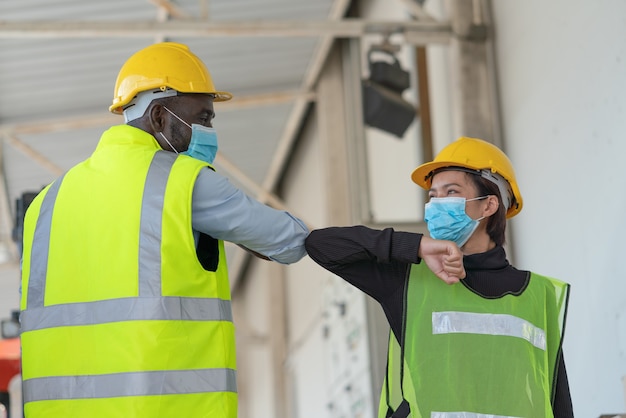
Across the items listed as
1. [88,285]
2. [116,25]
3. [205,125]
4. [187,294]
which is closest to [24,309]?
[88,285]

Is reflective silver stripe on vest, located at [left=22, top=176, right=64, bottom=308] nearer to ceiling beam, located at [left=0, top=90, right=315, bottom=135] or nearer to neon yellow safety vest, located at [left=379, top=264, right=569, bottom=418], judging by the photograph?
neon yellow safety vest, located at [left=379, top=264, right=569, bottom=418]

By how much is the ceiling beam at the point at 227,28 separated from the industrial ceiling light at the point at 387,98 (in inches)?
10.0

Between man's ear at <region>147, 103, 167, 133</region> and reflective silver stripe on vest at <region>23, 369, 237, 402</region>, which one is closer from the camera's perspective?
reflective silver stripe on vest at <region>23, 369, 237, 402</region>

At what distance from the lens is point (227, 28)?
9102 mm

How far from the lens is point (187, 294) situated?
3506 millimetres

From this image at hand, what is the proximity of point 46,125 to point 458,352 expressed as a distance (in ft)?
29.3

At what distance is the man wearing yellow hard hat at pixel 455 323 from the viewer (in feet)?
12.8

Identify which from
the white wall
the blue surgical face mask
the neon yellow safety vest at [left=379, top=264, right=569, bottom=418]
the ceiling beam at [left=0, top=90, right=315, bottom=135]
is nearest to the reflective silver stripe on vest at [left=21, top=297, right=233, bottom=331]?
Answer: the neon yellow safety vest at [left=379, top=264, right=569, bottom=418]

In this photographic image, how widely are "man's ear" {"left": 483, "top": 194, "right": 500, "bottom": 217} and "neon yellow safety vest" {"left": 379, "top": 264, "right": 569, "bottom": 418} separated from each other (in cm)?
40

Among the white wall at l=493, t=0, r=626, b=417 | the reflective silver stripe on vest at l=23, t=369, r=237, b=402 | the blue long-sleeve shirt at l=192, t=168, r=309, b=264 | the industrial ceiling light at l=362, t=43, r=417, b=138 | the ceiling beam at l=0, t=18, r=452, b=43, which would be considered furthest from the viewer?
the industrial ceiling light at l=362, t=43, r=417, b=138

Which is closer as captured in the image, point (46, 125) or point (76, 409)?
point (76, 409)

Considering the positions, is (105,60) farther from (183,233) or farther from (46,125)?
(183,233)

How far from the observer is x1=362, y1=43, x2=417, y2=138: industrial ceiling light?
368 inches

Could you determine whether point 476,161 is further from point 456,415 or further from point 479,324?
point 456,415
